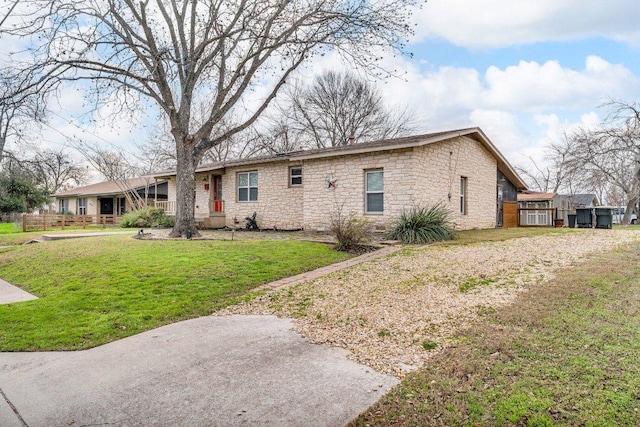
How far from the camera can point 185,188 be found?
13133 millimetres

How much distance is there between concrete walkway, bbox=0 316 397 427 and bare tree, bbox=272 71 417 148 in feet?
84.4

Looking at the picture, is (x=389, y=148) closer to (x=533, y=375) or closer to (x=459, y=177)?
(x=459, y=177)

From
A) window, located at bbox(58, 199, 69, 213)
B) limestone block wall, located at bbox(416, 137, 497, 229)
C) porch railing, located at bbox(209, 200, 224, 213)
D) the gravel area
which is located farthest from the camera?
window, located at bbox(58, 199, 69, 213)

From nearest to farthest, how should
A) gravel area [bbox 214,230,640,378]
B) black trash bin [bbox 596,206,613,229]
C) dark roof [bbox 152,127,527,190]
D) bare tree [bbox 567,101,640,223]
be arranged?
gravel area [bbox 214,230,640,378], dark roof [bbox 152,127,527,190], black trash bin [bbox 596,206,613,229], bare tree [bbox 567,101,640,223]

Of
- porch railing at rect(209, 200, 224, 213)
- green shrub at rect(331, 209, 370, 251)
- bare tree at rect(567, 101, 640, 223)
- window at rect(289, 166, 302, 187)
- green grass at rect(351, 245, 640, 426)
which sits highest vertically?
bare tree at rect(567, 101, 640, 223)

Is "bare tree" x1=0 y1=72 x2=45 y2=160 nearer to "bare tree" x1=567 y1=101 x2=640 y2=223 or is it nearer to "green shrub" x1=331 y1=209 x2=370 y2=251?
"green shrub" x1=331 y1=209 x2=370 y2=251

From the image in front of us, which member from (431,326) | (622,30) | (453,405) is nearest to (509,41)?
(622,30)

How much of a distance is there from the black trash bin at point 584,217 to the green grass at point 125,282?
47.8ft

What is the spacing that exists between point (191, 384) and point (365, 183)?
433 inches

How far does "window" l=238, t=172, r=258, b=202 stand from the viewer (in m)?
17.5

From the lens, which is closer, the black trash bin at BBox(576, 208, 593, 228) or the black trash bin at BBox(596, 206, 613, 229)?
the black trash bin at BBox(596, 206, 613, 229)

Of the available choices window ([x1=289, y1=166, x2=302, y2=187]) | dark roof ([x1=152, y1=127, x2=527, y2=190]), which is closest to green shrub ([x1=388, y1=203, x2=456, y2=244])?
dark roof ([x1=152, y1=127, x2=527, y2=190])

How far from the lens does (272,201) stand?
16.8 metres

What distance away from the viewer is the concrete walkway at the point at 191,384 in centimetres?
263
